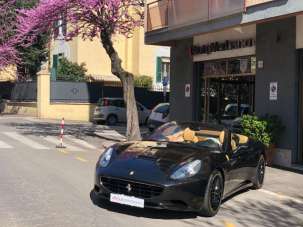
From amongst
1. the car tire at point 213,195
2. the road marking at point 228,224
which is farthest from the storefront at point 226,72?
the road marking at point 228,224

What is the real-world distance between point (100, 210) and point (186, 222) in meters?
1.23

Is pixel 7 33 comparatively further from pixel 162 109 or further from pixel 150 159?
pixel 150 159

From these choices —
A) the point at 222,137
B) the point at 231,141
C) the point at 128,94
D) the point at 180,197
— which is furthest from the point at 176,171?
the point at 128,94

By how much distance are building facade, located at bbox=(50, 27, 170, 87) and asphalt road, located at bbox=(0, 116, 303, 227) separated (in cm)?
2726

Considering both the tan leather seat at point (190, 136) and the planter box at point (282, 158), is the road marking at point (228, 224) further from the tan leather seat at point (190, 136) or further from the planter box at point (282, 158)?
the planter box at point (282, 158)

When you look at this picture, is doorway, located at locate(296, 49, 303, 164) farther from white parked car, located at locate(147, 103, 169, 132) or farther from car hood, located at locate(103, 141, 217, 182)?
white parked car, located at locate(147, 103, 169, 132)

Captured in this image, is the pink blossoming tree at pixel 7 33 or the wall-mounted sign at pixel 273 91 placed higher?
the pink blossoming tree at pixel 7 33

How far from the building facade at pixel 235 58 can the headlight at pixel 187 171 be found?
6230 millimetres

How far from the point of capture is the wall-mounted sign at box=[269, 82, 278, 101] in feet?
51.2

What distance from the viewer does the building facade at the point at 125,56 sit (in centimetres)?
4216

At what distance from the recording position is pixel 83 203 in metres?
8.92

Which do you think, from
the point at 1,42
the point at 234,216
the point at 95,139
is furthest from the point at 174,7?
the point at 1,42

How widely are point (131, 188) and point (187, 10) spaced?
36.2 ft

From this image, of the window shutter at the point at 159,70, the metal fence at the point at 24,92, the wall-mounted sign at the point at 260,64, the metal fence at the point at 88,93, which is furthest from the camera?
the window shutter at the point at 159,70
